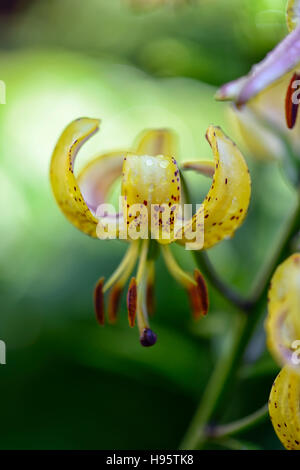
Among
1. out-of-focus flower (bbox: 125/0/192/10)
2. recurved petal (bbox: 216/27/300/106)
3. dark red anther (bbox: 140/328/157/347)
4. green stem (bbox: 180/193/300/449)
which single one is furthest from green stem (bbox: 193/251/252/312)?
out-of-focus flower (bbox: 125/0/192/10)

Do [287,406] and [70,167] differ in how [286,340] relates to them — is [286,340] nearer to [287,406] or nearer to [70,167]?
[287,406]

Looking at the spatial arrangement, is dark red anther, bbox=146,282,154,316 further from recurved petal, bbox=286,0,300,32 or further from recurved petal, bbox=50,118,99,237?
recurved petal, bbox=286,0,300,32

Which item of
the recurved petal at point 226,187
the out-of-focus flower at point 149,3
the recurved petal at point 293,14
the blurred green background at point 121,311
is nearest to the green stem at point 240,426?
the blurred green background at point 121,311

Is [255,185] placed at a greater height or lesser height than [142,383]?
greater

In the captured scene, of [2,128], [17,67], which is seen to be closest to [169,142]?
[2,128]

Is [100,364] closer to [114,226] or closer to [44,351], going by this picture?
[44,351]

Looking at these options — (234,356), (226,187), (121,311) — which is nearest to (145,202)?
(226,187)
